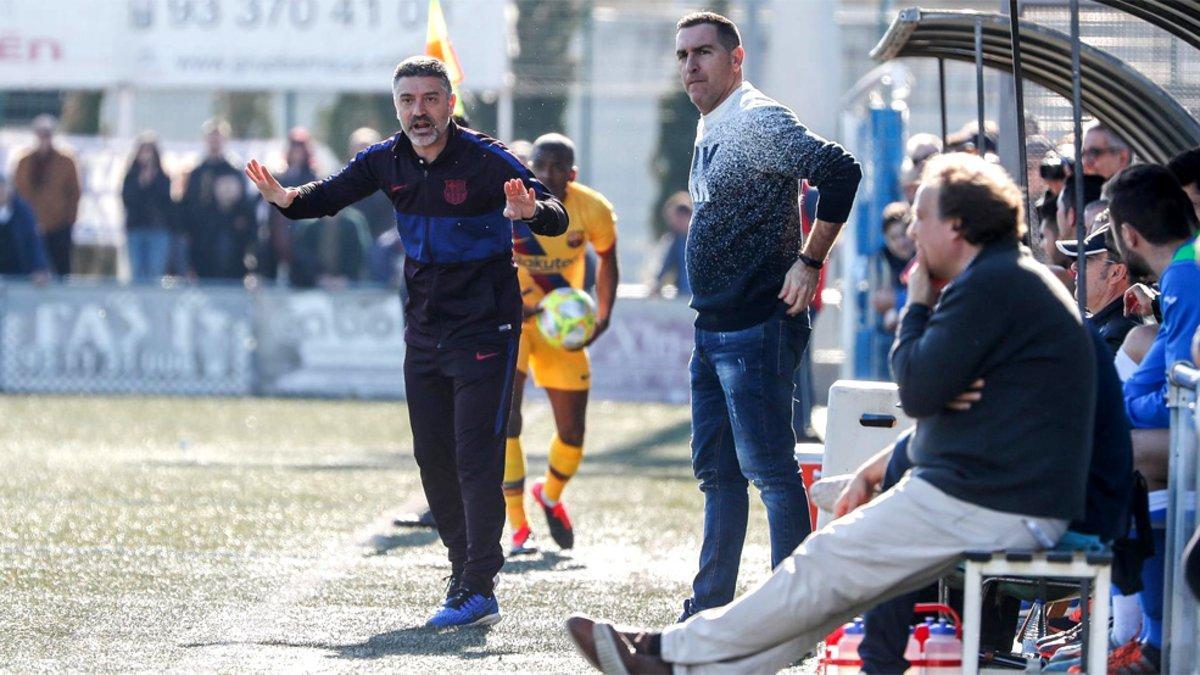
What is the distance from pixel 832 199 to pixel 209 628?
2683 millimetres

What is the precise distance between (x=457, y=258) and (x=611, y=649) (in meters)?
2.39

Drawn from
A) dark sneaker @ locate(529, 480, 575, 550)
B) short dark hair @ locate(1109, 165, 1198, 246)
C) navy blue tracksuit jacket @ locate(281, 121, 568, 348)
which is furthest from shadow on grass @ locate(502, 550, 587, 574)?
short dark hair @ locate(1109, 165, 1198, 246)

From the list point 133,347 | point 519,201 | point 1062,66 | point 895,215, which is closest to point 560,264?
point 1062,66

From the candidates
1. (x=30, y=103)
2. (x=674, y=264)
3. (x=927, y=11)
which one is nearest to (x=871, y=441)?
(x=927, y=11)

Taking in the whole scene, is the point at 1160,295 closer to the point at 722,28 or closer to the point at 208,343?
the point at 722,28

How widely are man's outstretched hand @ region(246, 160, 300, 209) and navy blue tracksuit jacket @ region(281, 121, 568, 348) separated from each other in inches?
2.0

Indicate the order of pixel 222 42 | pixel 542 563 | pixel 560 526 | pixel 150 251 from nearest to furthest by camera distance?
1. pixel 542 563
2. pixel 560 526
3. pixel 150 251
4. pixel 222 42

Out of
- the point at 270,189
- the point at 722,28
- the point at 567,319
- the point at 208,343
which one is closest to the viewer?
the point at 722,28

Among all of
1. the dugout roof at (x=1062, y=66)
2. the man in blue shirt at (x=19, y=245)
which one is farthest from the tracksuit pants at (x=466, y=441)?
the man in blue shirt at (x=19, y=245)

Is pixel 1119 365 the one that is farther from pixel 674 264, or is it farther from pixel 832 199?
pixel 674 264

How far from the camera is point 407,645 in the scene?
6801mm

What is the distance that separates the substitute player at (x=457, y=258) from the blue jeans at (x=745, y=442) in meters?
0.91

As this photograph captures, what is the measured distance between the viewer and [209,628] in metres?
7.05

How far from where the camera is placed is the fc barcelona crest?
7.50 metres
